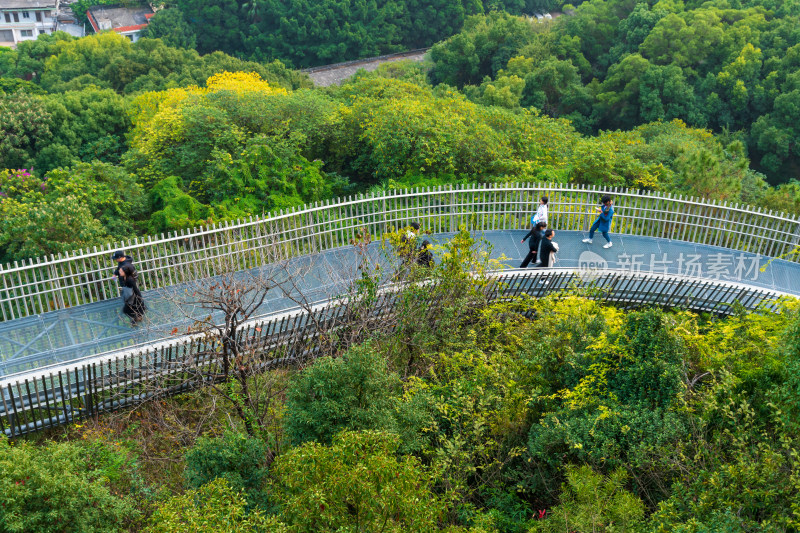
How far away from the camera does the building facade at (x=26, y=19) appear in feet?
210

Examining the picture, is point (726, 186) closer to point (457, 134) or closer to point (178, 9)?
point (457, 134)

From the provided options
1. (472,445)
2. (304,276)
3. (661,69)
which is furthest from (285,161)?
(661,69)

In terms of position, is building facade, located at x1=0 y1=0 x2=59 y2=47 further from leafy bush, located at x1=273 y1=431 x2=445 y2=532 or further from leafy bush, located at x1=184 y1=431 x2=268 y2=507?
leafy bush, located at x1=273 y1=431 x2=445 y2=532

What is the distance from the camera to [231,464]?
6871 mm

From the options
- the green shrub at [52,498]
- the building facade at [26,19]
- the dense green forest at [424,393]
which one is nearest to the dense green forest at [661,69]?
the dense green forest at [424,393]

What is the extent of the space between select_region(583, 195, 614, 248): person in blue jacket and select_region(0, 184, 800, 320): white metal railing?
1.66ft

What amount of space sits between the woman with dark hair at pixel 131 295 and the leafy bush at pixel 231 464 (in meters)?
3.67

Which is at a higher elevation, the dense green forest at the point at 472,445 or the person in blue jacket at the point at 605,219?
the person in blue jacket at the point at 605,219

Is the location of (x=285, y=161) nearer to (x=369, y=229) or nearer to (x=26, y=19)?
(x=369, y=229)

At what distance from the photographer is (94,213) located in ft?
49.6

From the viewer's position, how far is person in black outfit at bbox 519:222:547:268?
11.6 meters

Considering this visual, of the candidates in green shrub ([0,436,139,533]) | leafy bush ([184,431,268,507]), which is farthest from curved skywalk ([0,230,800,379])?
green shrub ([0,436,139,533])

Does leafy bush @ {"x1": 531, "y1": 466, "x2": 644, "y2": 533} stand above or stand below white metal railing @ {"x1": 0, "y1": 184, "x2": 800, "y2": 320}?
below

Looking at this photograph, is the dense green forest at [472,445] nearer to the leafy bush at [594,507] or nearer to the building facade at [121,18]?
the leafy bush at [594,507]
